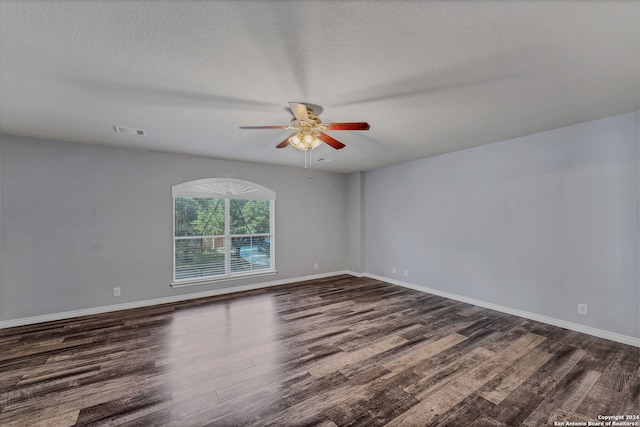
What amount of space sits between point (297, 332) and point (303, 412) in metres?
1.39

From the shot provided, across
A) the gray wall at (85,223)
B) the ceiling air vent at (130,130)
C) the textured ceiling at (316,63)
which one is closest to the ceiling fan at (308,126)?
the textured ceiling at (316,63)

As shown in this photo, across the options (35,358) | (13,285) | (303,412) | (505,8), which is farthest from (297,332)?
(13,285)

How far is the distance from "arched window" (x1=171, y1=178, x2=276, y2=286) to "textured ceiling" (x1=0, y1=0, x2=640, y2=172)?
1758 millimetres

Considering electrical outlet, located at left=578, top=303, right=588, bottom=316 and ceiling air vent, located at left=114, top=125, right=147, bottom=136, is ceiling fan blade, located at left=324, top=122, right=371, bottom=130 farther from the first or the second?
electrical outlet, located at left=578, top=303, right=588, bottom=316

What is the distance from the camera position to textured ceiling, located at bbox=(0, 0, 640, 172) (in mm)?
1537

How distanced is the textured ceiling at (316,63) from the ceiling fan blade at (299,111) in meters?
0.16

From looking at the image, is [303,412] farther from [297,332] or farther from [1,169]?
[1,169]

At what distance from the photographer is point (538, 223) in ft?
12.3

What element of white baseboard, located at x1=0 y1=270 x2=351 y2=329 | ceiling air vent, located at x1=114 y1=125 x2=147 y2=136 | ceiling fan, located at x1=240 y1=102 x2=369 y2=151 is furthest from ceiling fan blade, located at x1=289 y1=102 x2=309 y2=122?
white baseboard, located at x1=0 y1=270 x2=351 y2=329

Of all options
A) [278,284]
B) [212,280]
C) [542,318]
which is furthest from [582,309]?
[212,280]

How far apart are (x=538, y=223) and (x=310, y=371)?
11.8 ft

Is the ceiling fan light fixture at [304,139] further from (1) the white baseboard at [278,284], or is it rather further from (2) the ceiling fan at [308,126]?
(1) the white baseboard at [278,284]

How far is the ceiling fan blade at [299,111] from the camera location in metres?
2.37

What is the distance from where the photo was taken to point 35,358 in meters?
2.80
